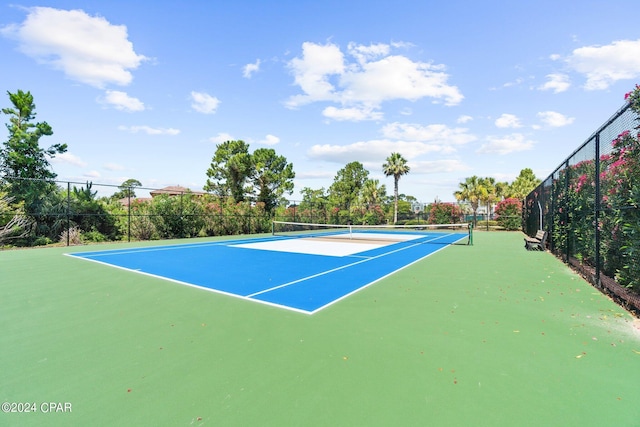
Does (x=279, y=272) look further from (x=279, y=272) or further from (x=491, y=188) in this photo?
(x=491, y=188)

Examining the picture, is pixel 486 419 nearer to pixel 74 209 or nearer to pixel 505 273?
pixel 505 273

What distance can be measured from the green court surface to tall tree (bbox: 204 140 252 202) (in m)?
28.3

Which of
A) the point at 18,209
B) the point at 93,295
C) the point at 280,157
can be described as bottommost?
the point at 93,295

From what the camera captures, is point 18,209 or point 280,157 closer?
point 18,209

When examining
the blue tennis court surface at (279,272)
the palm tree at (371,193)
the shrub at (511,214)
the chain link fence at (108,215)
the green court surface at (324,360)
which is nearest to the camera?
the green court surface at (324,360)

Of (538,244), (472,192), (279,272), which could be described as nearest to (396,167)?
(472,192)

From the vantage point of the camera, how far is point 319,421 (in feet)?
6.71

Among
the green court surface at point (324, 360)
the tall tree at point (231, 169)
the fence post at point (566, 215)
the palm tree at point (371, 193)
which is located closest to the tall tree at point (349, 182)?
the palm tree at point (371, 193)

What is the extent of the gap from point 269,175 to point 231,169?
410 cm

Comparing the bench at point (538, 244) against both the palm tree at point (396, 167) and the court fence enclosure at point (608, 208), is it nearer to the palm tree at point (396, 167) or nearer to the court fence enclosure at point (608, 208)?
the court fence enclosure at point (608, 208)

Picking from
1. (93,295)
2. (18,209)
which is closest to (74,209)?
(18,209)

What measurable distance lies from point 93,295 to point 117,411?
415 centimetres

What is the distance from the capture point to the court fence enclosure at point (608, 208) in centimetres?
454

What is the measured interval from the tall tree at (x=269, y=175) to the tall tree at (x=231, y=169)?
926 mm
